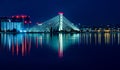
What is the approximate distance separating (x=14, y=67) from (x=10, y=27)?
238ft

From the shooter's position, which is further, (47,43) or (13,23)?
(13,23)

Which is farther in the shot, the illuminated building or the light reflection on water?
the illuminated building

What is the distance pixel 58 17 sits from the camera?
60.6 meters

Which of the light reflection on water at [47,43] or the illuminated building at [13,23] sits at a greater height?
the illuminated building at [13,23]

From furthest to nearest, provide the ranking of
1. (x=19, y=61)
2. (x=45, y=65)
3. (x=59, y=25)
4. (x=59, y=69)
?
(x=59, y=25)
(x=19, y=61)
(x=45, y=65)
(x=59, y=69)

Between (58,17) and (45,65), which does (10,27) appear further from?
(45,65)

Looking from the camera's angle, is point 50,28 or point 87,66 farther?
point 50,28

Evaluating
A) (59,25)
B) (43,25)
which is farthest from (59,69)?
(43,25)

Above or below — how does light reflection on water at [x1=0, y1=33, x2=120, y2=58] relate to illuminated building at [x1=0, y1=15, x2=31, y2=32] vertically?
below

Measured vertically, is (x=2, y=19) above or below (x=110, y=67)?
above

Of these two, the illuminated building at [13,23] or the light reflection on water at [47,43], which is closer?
the light reflection on water at [47,43]

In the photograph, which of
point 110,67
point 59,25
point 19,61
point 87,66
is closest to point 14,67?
point 19,61

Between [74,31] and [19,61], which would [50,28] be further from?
[19,61]

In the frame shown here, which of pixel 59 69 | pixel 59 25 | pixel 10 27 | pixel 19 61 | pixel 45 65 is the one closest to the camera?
pixel 59 69
